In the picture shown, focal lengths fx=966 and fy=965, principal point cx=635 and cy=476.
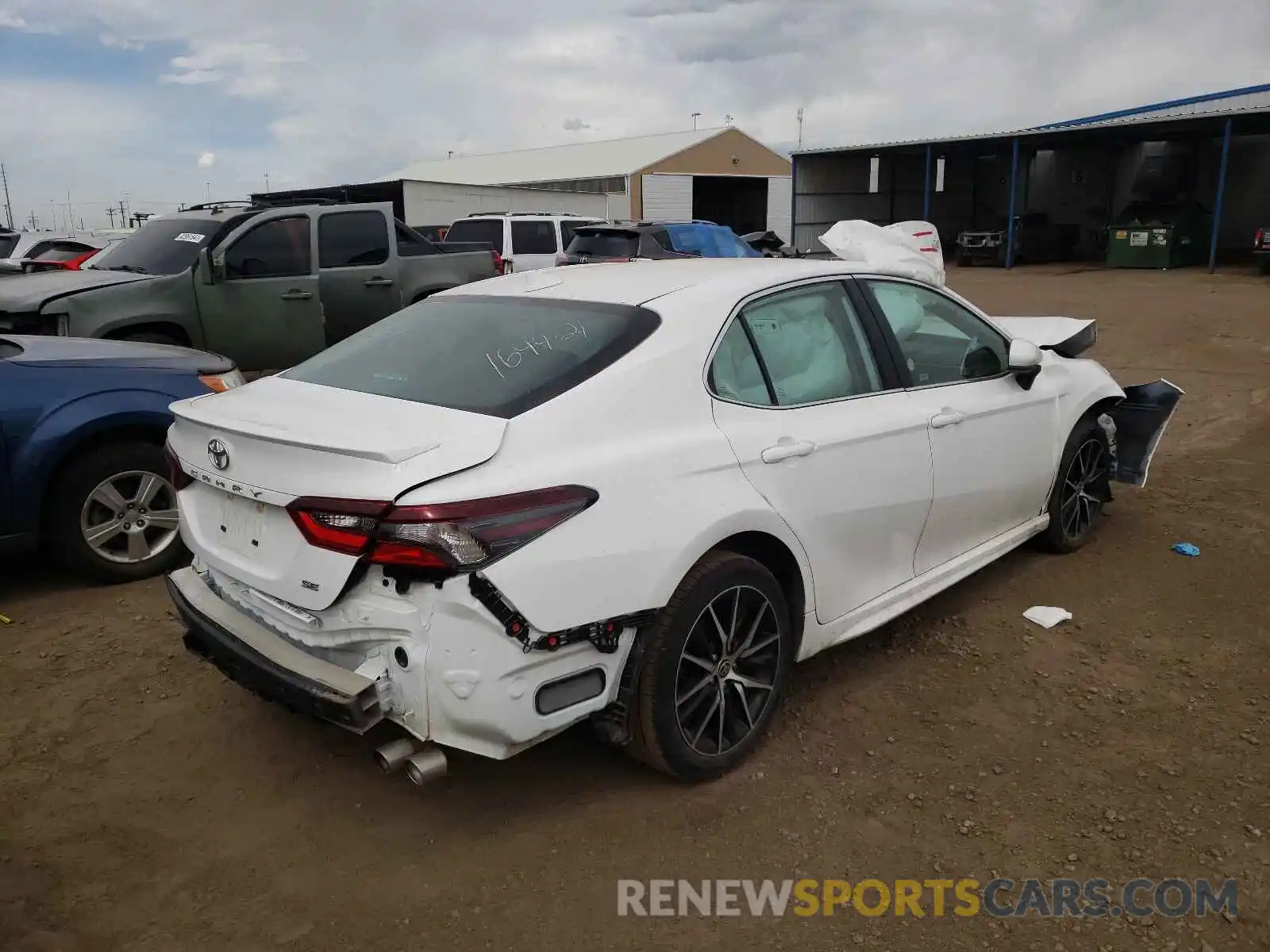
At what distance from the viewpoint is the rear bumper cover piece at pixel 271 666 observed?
2629mm

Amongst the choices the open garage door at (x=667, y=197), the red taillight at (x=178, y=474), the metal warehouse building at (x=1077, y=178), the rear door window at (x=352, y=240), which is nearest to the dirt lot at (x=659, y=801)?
the red taillight at (x=178, y=474)

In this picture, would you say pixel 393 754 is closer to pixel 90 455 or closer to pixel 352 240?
pixel 90 455

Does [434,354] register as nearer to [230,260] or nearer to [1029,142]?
[230,260]

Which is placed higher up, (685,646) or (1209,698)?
(685,646)

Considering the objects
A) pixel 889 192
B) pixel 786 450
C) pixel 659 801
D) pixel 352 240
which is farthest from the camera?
pixel 889 192

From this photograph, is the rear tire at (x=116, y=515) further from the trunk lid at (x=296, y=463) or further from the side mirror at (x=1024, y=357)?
the side mirror at (x=1024, y=357)

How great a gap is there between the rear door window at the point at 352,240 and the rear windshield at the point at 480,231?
6751mm

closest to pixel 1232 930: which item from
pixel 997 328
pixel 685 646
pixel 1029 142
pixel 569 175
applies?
pixel 685 646

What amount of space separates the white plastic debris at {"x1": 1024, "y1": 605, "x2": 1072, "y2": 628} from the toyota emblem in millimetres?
3471

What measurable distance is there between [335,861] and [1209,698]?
3.23m

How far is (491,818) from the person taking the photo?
9.98 ft

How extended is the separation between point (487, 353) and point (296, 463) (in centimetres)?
79

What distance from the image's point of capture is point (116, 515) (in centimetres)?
487

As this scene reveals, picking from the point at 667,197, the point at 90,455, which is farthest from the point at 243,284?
the point at 667,197
